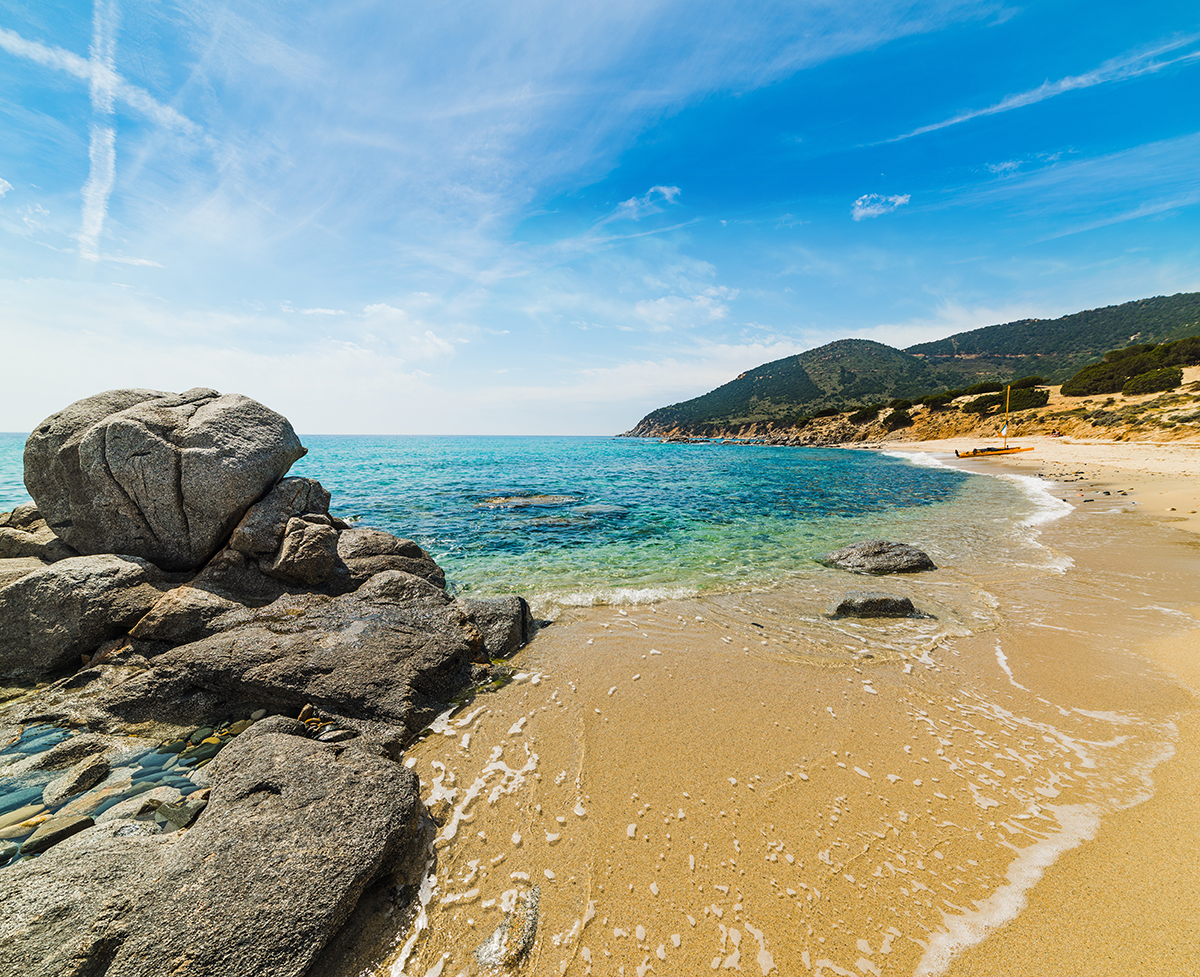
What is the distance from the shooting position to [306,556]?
9844 millimetres

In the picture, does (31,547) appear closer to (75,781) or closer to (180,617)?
(180,617)

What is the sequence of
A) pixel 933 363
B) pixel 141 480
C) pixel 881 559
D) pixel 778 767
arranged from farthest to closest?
pixel 933 363
pixel 881 559
pixel 141 480
pixel 778 767

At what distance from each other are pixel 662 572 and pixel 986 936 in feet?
33.5

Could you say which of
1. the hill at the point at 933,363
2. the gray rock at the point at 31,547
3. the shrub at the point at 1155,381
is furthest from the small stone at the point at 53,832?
the hill at the point at 933,363

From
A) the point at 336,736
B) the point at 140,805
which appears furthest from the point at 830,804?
the point at 140,805

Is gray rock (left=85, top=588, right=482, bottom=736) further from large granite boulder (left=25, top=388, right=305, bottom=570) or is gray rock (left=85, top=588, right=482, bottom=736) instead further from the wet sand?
large granite boulder (left=25, top=388, right=305, bottom=570)

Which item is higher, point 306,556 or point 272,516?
point 272,516

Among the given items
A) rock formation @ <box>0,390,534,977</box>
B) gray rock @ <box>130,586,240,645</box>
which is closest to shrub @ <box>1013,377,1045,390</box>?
rock formation @ <box>0,390,534,977</box>

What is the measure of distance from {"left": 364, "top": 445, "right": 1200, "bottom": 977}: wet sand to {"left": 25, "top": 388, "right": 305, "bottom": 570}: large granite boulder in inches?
314

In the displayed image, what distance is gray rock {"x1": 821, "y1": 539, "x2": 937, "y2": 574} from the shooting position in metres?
13.4

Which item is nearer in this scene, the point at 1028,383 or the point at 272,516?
the point at 272,516

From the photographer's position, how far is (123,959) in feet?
10.0

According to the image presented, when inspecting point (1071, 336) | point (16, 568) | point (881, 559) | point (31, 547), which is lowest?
point (881, 559)

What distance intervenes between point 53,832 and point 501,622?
5.74m
